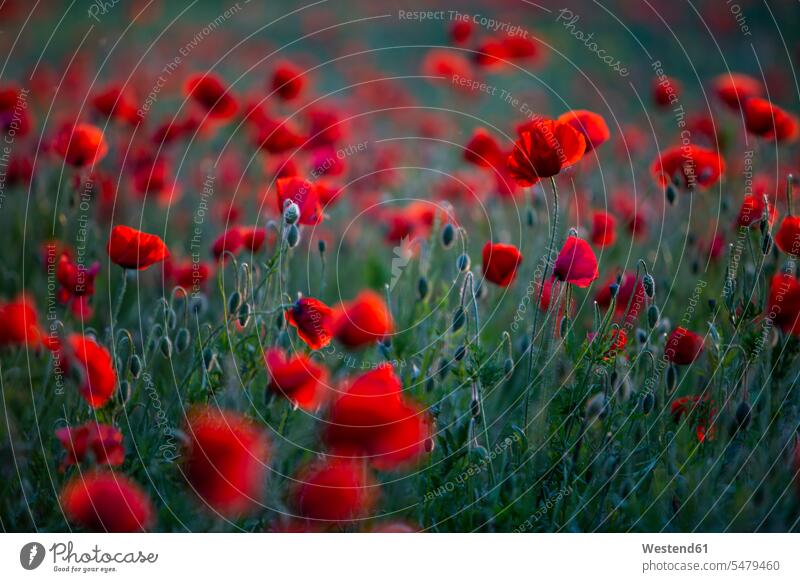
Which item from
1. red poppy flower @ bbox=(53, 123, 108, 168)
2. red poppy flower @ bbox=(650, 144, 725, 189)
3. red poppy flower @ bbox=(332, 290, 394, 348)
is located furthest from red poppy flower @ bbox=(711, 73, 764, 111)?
red poppy flower @ bbox=(53, 123, 108, 168)

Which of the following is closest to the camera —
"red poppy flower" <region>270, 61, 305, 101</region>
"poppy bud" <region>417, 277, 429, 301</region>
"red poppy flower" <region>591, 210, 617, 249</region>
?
"poppy bud" <region>417, 277, 429, 301</region>

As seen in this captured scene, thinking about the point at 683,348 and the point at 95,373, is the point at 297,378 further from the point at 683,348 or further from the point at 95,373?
the point at 683,348

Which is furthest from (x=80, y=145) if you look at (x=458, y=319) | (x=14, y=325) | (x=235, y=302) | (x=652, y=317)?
(x=652, y=317)

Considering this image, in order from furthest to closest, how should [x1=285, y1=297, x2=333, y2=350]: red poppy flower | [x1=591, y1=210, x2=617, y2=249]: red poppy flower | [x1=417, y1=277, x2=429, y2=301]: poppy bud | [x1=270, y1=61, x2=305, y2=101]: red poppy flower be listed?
1. [x1=270, y1=61, x2=305, y2=101]: red poppy flower
2. [x1=591, y1=210, x2=617, y2=249]: red poppy flower
3. [x1=417, y1=277, x2=429, y2=301]: poppy bud
4. [x1=285, y1=297, x2=333, y2=350]: red poppy flower

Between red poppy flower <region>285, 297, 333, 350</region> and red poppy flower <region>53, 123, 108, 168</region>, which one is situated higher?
red poppy flower <region>53, 123, 108, 168</region>

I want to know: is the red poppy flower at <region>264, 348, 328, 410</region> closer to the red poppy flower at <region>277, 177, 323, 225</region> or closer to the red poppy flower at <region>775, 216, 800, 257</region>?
the red poppy flower at <region>277, 177, 323, 225</region>
